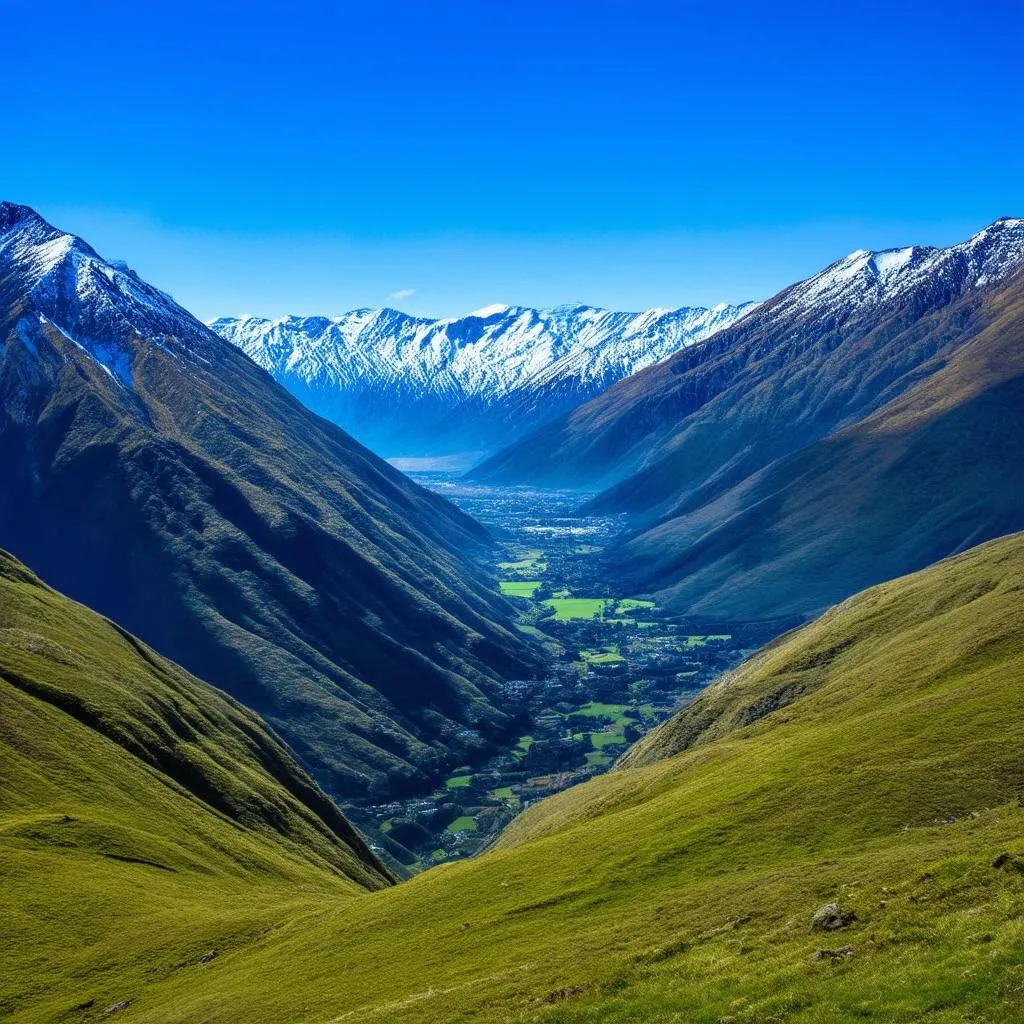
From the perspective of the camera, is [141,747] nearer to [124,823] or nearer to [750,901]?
[124,823]

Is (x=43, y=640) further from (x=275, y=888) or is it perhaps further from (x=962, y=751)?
(x=962, y=751)

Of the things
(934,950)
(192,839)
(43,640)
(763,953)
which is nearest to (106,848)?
(192,839)

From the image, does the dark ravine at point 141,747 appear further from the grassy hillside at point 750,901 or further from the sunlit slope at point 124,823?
the grassy hillside at point 750,901

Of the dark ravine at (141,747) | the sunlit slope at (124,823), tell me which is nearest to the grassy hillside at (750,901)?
the sunlit slope at (124,823)

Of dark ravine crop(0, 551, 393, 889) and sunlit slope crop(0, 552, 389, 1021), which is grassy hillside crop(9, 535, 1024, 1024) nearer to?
sunlit slope crop(0, 552, 389, 1021)


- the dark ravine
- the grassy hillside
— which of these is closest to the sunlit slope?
the dark ravine

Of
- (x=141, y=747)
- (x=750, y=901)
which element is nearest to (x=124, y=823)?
(x=141, y=747)
